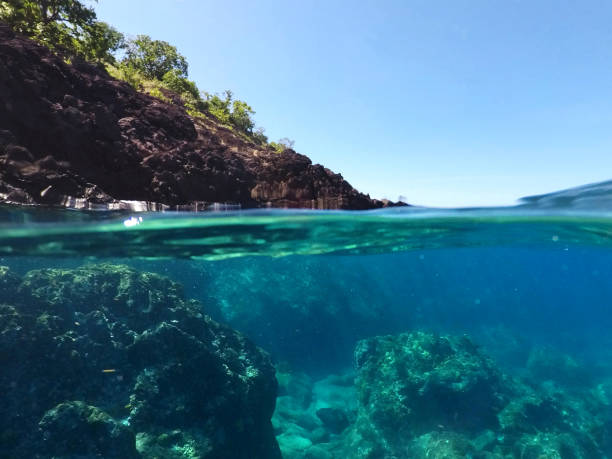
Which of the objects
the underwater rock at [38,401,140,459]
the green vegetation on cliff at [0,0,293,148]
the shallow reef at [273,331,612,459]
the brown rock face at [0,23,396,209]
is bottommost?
the shallow reef at [273,331,612,459]

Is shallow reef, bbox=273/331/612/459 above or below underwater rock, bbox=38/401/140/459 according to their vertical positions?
below

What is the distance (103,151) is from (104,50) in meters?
5.51

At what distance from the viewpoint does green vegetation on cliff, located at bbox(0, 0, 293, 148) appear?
9156mm

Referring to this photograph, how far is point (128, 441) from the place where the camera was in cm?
894

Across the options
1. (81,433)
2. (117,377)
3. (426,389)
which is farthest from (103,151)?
(426,389)

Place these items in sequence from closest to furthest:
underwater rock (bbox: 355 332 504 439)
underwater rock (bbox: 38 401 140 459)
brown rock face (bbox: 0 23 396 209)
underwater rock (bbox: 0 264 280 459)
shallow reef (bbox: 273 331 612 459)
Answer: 1. brown rock face (bbox: 0 23 396 209)
2. underwater rock (bbox: 38 401 140 459)
3. underwater rock (bbox: 0 264 280 459)
4. shallow reef (bbox: 273 331 612 459)
5. underwater rock (bbox: 355 332 504 439)

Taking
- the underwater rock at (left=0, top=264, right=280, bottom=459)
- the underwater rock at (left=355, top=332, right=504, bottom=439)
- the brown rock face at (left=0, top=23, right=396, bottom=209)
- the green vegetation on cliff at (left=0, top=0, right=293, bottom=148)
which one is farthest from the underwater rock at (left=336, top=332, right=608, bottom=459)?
the green vegetation on cliff at (left=0, top=0, right=293, bottom=148)

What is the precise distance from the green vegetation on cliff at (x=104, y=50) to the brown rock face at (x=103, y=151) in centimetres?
180

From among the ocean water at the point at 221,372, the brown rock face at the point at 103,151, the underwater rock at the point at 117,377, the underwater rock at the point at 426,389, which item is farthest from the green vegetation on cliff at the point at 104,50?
the underwater rock at the point at 426,389

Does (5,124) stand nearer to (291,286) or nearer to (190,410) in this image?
(190,410)

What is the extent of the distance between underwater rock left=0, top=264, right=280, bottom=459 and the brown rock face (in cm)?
549

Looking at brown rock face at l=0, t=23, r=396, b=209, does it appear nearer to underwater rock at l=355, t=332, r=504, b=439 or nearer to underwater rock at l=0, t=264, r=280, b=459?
underwater rock at l=0, t=264, r=280, b=459

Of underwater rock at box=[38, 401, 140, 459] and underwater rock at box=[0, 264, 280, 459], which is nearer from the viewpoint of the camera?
underwater rock at box=[38, 401, 140, 459]

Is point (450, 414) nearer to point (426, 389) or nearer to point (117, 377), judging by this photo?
point (426, 389)
